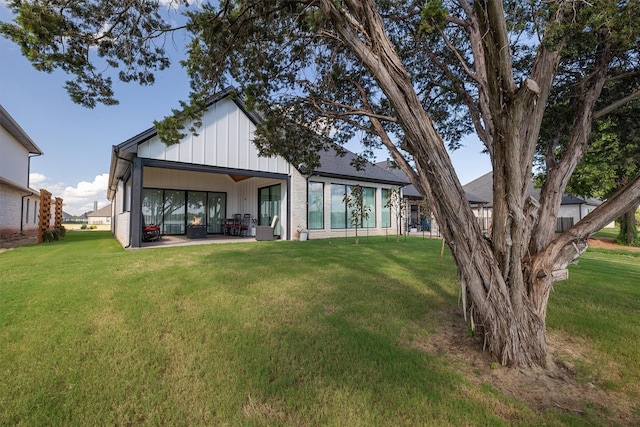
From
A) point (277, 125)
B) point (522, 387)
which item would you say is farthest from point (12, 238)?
point (522, 387)

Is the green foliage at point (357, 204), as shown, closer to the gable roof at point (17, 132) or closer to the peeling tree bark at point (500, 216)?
the peeling tree bark at point (500, 216)

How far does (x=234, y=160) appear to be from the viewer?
1190 cm

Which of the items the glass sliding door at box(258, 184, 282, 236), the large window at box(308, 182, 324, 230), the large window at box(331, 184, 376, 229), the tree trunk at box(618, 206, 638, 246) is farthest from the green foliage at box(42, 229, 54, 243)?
the tree trunk at box(618, 206, 638, 246)

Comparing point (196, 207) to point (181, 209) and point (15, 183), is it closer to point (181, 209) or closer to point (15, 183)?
point (181, 209)

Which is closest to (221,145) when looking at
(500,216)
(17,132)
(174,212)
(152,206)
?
(174,212)

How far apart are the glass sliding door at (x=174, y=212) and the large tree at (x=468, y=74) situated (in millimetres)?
12213

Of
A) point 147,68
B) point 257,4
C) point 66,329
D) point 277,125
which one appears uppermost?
point 257,4

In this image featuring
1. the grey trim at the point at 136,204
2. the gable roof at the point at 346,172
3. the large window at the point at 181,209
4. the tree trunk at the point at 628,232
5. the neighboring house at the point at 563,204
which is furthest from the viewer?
the neighboring house at the point at 563,204

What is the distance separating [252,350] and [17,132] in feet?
72.7

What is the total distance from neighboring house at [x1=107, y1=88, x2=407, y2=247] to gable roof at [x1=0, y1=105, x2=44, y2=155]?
5242 mm

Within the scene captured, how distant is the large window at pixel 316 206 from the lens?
14.1 meters

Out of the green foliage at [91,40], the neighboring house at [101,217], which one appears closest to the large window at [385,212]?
the green foliage at [91,40]

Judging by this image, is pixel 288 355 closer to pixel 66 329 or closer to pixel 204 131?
pixel 66 329

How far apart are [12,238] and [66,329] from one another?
1668 cm
